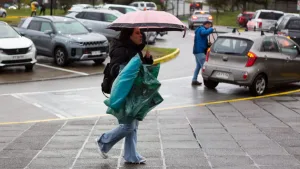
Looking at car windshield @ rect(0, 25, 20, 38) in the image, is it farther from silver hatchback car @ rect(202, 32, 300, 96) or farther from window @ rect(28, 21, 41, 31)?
silver hatchback car @ rect(202, 32, 300, 96)

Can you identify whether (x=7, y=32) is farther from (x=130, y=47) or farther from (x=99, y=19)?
(x=130, y=47)

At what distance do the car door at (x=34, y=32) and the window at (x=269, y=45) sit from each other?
958 centimetres

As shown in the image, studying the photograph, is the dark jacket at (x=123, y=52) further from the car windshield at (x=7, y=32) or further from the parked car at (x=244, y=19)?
the parked car at (x=244, y=19)

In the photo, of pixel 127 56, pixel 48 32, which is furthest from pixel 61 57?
pixel 127 56

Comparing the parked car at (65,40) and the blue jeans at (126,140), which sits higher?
the parked car at (65,40)

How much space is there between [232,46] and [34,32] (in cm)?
960

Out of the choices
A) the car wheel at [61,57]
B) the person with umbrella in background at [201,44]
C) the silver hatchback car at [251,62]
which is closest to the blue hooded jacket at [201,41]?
the person with umbrella in background at [201,44]

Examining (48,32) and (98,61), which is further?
(98,61)

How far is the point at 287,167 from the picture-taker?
7.27 meters

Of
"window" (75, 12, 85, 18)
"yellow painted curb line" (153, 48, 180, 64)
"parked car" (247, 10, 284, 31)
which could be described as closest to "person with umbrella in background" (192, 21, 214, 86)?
"yellow painted curb line" (153, 48, 180, 64)

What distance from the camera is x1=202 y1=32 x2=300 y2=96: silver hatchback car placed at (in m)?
14.1

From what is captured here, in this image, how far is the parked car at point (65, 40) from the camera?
19922mm

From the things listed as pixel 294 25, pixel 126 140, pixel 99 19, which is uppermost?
pixel 99 19

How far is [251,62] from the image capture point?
555 inches
